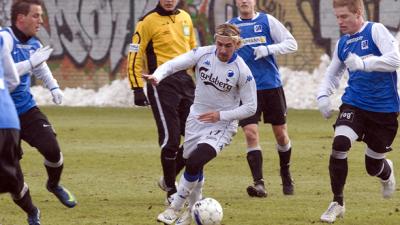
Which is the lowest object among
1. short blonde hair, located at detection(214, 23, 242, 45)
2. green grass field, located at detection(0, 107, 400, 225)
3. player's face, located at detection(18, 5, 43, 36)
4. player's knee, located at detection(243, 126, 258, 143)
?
green grass field, located at detection(0, 107, 400, 225)

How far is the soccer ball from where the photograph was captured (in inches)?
380

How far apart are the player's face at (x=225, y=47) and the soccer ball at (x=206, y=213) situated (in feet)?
4.51

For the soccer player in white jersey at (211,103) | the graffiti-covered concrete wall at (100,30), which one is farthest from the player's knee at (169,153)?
the graffiti-covered concrete wall at (100,30)

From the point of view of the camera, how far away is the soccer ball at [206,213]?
31.7 feet

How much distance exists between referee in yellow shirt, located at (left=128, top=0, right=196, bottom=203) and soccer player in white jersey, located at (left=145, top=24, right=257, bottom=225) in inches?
41.1

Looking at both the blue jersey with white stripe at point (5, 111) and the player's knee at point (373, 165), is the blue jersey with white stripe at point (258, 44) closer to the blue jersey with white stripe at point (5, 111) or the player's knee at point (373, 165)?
the player's knee at point (373, 165)

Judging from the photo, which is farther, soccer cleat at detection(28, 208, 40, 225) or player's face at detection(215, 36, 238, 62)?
player's face at detection(215, 36, 238, 62)

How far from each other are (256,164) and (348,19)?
105 inches

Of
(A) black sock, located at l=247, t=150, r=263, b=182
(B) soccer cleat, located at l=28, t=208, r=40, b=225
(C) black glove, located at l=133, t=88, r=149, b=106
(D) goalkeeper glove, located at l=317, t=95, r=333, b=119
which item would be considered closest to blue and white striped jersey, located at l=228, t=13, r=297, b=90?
(A) black sock, located at l=247, t=150, r=263, b=182

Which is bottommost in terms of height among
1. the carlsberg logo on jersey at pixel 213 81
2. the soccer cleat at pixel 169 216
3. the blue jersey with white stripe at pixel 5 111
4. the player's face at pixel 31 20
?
the soccer cleat at pixel 169 216

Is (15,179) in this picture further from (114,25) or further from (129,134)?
(114,25)

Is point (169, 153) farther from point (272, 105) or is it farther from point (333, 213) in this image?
point (333, 213)

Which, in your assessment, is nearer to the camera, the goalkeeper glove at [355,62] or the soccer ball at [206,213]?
the soccer ball at [206,213]

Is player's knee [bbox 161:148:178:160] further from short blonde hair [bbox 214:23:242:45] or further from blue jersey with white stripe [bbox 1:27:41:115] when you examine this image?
short blonde hair [bbox 214:23:242:45]
